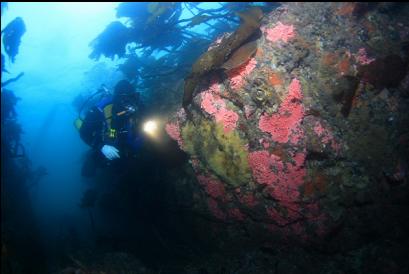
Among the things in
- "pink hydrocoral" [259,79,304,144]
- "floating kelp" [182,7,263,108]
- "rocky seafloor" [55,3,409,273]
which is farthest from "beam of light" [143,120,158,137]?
"pink hydrocoral" [259,79,304,144]

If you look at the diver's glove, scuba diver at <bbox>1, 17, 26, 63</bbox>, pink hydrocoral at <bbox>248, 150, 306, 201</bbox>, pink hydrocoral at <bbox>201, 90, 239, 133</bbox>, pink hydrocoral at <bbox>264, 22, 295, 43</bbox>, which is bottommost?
pink hydrocoral at <bbox>248, 150, 306, 201</bbox>

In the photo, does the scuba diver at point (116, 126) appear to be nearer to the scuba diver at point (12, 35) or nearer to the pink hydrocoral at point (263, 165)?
the pink hydrocoral at point (263, 165)

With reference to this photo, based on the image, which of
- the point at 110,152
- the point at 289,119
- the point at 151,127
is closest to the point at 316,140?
the point at 289,119

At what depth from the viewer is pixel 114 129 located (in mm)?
5957

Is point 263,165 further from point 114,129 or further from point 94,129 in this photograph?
point 94,129

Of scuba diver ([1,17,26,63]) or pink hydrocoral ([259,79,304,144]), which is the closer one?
pink hydrocoral ([259,79,304,144])

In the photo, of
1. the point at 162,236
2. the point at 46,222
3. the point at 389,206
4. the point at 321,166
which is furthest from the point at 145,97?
the point at 46,222

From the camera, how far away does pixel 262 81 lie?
4.28 meters

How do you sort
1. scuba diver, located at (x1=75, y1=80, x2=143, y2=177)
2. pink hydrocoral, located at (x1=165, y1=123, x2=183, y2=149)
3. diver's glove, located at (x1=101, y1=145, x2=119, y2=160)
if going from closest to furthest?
pink hydrocoral, located at (x1=165, y1=123, x2=183, y2=149)
diver's glove, located at (x1=101, y1=145, x2=119, y2=160)
scuba diver, located at (x1=75, y1=80, x2=143, y2=177)

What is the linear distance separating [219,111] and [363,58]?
7.05ft

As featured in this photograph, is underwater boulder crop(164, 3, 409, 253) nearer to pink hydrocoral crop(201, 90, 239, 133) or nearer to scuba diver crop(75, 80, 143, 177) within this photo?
pink hydrocoral crop(201, 90, 239, 133)

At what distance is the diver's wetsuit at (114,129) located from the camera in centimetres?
598

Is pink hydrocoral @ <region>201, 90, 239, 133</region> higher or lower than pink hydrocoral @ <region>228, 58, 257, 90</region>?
lower

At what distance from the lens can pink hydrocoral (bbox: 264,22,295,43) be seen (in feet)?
14.6
